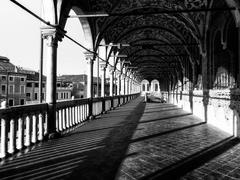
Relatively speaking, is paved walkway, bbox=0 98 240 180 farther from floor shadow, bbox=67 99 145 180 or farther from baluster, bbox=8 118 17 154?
baluster, bbox=8 118 17 154

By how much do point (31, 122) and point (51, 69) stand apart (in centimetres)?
194

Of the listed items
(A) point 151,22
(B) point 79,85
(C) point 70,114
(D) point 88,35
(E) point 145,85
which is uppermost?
(A) point 151,22

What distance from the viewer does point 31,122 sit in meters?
5.37

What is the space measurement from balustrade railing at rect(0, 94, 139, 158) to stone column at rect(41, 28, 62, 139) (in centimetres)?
16

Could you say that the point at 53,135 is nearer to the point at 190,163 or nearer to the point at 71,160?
the point at 71,160

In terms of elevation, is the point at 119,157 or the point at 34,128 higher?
the point at 34,128

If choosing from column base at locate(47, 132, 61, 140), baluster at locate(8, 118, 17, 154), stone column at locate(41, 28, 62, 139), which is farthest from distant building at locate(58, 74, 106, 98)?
baluster at locate(8, 118, 17, 154)

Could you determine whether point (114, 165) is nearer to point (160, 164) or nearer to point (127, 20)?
point (160, 164)

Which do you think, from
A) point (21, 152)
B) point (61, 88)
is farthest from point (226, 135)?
point (61, 88)

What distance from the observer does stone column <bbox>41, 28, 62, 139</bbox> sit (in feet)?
21.1

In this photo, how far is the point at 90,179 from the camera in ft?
10.6

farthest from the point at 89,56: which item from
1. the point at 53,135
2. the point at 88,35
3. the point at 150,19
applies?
the point at 150,19

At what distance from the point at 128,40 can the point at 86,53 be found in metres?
10.1

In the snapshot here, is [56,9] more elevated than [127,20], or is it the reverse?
[127,20]
